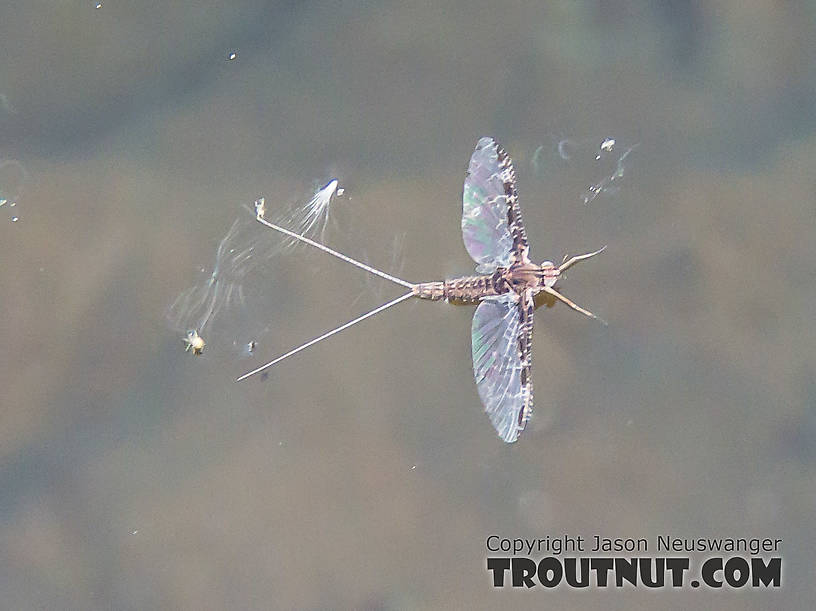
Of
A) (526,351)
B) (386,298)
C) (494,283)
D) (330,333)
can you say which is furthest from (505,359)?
(330,333)

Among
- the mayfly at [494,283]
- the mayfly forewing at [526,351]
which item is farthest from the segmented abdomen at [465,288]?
the mayfly forewing at [526,351]

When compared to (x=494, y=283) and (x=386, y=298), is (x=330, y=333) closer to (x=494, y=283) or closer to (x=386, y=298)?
(x=386, y=298)

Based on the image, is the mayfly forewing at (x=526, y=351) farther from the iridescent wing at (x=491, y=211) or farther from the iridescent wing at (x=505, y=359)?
the iridescent wing at (x=491, y=211)

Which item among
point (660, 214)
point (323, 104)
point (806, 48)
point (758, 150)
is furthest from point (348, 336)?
point (806, 48)

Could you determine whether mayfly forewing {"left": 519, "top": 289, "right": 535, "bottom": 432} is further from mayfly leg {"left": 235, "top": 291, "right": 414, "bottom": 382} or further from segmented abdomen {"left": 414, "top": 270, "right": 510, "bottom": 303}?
mayfly leg {"left": 235, "top": 291, "right": 414, "bottom": 382}

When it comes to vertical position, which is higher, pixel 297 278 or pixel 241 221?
pixel 241 221

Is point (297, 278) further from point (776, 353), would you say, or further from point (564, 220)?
point (776, 353)
